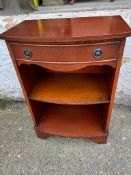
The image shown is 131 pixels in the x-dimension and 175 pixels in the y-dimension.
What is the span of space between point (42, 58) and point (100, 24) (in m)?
0.34

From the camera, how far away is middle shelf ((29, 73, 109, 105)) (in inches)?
47.2

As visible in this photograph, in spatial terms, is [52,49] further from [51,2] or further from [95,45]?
[51,2]

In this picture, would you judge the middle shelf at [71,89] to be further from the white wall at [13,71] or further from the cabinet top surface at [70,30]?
the cabinet top surface at [70,30]

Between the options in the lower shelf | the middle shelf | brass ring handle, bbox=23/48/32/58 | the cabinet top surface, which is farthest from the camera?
the lower shelf

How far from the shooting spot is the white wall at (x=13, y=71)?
54.8 inches

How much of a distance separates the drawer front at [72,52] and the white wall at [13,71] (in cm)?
53

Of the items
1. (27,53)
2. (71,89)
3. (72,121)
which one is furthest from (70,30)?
(72,121)

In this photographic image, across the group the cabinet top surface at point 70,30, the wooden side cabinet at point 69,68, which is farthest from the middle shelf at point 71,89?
the cabinet top surface at point 70,30

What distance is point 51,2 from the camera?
150 cm

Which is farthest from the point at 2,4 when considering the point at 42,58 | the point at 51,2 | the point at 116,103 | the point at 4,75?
the point at 116,103

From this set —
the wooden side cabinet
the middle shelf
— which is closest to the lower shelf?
the wooden side cabinet

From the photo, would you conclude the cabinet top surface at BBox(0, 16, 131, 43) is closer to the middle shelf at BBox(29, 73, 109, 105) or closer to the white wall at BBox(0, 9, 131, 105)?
the white wall at BBox(0, 9, 131, 105)

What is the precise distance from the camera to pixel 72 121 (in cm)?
143

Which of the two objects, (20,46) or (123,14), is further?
(123,14)
